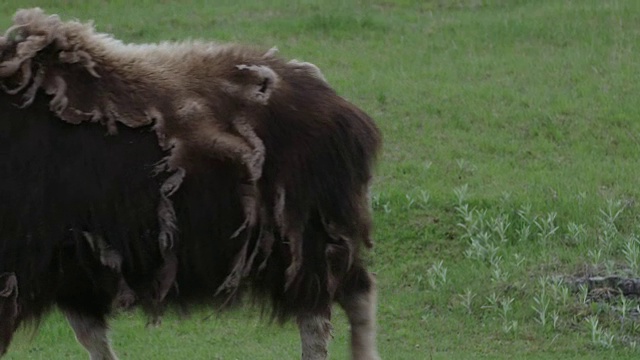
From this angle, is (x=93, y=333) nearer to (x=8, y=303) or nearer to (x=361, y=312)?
(x=8, y=303)

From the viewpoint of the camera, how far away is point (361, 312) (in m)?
4.68

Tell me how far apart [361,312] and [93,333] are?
3.07ft

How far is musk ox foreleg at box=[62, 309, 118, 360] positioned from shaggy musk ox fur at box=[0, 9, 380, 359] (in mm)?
41

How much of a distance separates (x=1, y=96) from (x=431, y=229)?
122 inches

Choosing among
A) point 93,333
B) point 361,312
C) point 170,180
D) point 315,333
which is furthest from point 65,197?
point 361,312

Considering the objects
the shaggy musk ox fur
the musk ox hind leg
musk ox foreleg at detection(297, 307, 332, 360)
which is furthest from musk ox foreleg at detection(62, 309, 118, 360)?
the musk ox hind leg

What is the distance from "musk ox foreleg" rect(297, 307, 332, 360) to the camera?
456 centimetres

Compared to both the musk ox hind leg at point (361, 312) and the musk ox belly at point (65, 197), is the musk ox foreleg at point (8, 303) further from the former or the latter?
the musk ox hind leg at point (361, 312)

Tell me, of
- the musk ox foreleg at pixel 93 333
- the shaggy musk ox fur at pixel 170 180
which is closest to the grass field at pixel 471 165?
the musk ox foreleg at pixel 93 333

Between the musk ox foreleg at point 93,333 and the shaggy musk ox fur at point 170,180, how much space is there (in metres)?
0.04

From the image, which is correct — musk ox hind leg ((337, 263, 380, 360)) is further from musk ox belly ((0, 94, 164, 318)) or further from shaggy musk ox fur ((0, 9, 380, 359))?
musk ox belly ((0, 94, 164, 318))

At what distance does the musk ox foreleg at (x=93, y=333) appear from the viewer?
4672 mm

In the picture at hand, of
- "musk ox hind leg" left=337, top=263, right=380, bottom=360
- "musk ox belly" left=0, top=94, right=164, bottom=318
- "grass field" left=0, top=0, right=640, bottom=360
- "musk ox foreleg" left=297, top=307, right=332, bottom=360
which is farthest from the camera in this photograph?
"grass field" left=0, top=0, right=640, bottom=360

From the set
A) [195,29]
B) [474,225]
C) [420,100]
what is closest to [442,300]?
[474,225]
